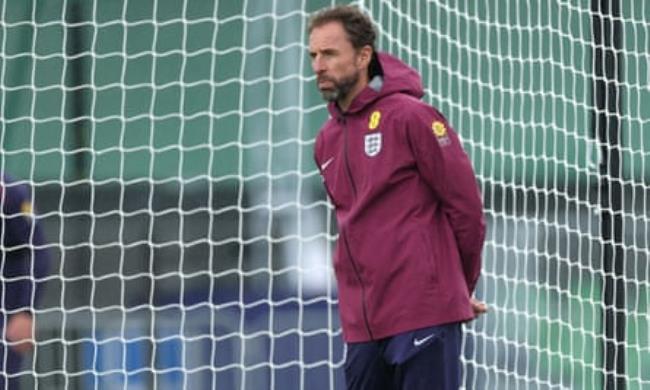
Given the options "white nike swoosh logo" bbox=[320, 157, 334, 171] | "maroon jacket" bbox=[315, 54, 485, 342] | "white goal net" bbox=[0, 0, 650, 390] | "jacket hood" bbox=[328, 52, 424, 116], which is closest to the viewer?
"maroon jacket" bbox=[315, 54, 485, 342]

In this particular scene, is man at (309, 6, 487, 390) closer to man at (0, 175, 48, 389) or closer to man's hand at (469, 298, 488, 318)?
man's hand at (469, 298, 488, 318)

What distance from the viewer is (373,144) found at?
16.4ft

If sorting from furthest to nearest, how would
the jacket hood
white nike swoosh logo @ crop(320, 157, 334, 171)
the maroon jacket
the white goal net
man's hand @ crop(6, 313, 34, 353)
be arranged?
1. the white goal net
2. man's hand @ crop(6, 313, 34, 353)
3. white nike swoosh logo @ crop(320, 157, 334, 171)
4. the jacket hood
5. the maroon jacket

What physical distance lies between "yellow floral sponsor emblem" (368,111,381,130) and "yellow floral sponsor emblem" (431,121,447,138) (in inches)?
6.3

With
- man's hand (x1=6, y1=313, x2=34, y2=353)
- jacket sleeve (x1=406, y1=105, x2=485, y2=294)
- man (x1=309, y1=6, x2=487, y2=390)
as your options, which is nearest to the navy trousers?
man (x1=309, y1=6, x2=487, y2=390)

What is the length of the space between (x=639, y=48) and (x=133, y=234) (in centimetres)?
232

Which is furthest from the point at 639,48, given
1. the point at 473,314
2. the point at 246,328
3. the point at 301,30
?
the point at 473,314

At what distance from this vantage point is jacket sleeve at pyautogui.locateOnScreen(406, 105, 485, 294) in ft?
16.2

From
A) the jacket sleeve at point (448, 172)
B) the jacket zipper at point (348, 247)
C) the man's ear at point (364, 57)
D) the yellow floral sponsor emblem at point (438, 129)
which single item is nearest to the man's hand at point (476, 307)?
the jacket sleeve at point (448, 172)

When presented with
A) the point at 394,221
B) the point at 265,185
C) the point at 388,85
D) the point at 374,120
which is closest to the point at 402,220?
the point at 394,221

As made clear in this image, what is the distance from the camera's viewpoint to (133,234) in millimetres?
7426

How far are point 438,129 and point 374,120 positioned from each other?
19 cm

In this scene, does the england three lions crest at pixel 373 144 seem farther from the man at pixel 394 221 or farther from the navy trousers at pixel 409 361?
the navy trousers at pixel 409 361

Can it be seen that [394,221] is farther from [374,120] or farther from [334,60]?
[334,60]
